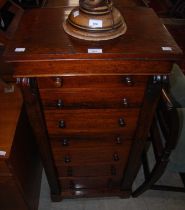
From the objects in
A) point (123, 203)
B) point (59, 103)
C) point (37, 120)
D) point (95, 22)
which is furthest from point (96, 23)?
point (123, 203)

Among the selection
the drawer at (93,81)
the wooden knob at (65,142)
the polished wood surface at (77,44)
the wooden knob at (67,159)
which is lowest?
the wooden knob at (67,159)

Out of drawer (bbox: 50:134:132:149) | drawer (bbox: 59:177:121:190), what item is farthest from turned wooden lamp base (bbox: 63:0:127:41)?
drawer (bbox: 59:177:121:190)

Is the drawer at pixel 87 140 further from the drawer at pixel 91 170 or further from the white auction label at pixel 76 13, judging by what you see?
the white auction label at pixel 76 13

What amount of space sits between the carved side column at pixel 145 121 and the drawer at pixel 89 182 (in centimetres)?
9

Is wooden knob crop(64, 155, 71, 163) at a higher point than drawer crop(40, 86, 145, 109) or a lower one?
lower

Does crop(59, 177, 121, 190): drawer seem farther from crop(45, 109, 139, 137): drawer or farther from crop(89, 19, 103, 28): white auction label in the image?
crop(89, 19, 103, 28): white auction label

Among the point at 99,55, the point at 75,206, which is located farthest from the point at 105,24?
the point at 75,206

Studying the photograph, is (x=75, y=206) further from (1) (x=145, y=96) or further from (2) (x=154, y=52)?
(2) (x=154, y=52)

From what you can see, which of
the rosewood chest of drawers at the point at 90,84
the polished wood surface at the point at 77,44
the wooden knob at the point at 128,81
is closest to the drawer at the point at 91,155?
the rosewood chest of drawers at the point at 90,84

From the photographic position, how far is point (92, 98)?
0.80m

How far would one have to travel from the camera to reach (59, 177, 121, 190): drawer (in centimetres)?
126

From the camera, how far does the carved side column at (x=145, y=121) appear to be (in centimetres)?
75

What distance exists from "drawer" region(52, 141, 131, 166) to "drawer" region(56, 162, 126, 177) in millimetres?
38

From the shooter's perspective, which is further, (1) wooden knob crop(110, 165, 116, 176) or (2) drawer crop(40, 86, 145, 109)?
(1) wooden knob crop(110, 165, 116, 176)
